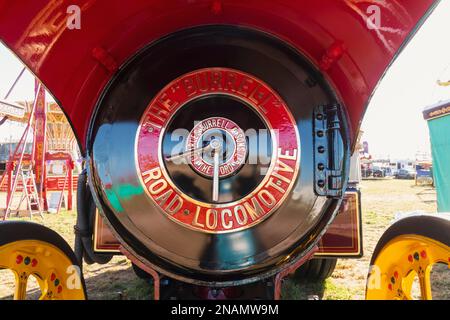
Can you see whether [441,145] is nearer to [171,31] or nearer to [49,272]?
[171,31]

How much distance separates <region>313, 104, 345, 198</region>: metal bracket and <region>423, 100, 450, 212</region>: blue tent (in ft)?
19.8

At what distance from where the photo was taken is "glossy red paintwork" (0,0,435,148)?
1319 mm

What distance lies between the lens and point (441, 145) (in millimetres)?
6715

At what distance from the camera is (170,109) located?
159cm

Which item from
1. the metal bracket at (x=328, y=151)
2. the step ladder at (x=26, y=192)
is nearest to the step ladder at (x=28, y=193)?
the step ladder at (x=26, y=192)

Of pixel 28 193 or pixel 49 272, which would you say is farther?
pixel 28 193

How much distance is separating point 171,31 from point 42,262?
1.27 m

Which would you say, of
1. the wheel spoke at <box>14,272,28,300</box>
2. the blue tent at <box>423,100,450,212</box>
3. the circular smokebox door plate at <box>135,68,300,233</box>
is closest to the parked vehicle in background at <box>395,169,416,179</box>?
the blue tent at <box>423,100,450,212</box>

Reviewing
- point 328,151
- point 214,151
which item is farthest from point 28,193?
point 328,151

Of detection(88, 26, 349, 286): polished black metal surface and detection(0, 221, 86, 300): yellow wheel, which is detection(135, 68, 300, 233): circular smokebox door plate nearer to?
detection(88, 26, 349, 286): polished black metal surface

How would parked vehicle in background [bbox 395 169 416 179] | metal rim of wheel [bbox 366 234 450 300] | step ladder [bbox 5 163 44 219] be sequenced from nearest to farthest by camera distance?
metal rim of wheel [bbox 366 234 450 300] < step ladder [bbox 5 163 44 219] < parked vehicle in background [bbox 395 169 416 179]

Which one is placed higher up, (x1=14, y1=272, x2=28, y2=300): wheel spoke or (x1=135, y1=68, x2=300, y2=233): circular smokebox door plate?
(x1=135, y1=68, x2=300, y2=233): circular smokebox door plate
